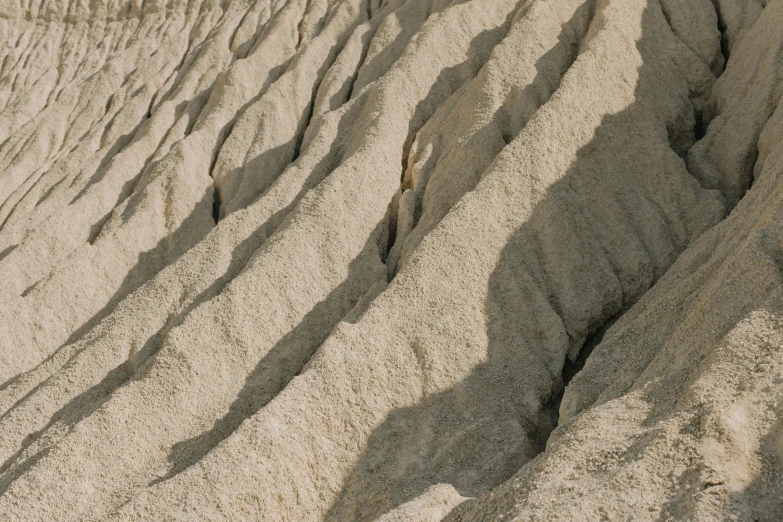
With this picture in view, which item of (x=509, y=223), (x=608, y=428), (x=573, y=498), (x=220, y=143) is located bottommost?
(x=573, y=498)

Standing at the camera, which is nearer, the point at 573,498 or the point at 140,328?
the point at 573,498

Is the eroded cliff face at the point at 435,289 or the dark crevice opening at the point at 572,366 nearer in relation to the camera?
the eroded cliff face at the point at 435,289

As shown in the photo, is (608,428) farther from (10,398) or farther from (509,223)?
(10,398)

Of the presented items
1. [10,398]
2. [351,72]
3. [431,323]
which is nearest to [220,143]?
[351,72]

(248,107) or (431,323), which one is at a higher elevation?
(248,107)

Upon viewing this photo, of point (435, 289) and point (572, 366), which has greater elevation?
A: point (435, 289)

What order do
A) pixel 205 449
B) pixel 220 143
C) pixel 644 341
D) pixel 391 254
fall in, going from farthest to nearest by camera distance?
pixel 220 143
pixel 391 254
pixel 205 449
pixel 644 341

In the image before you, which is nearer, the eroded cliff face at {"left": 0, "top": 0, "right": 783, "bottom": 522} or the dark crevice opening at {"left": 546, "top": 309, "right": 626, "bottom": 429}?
the eroded cliff face at {"left": 0, "top": 0, "right": 783, "bottom": 522}

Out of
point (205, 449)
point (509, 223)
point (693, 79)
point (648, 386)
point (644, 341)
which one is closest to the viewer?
point (648, 386)
